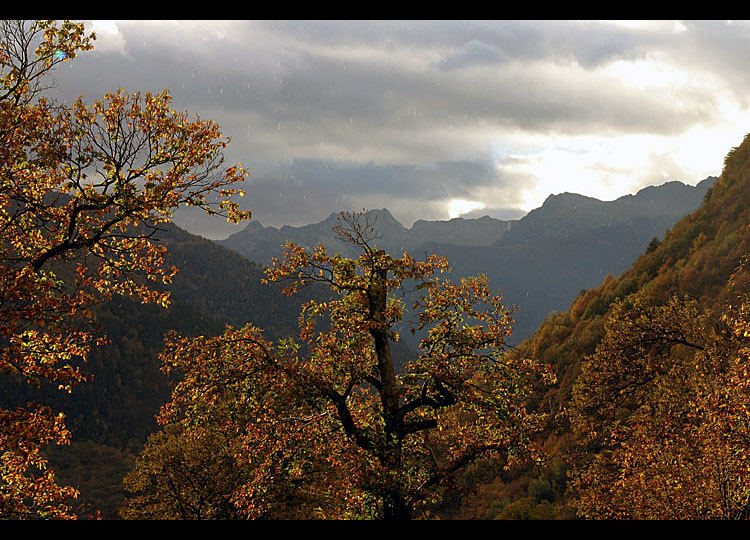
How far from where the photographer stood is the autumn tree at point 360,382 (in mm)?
15648

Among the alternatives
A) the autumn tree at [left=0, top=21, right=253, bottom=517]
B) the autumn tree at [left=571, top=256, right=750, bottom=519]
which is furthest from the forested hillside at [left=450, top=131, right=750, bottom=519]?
the autumn tree at [left=0, top=21, right=253, bottom=517]

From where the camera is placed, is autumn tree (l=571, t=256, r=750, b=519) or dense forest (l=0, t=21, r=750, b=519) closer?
dense forest (l=0, t=21, r=750, b=519)

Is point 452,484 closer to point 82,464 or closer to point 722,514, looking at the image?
point 722,514

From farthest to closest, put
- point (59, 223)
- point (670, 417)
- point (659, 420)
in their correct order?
point (659, 420) → point (670, 417) → point (59, 223)

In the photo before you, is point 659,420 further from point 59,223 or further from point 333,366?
point 59,223

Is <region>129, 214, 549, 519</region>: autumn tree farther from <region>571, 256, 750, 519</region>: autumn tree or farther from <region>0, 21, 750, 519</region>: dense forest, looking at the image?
<region>571, 256, 750, 519</region>: autumn tree

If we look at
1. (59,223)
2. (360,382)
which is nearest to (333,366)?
(360,382)

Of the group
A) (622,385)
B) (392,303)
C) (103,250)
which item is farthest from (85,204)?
(622,385)

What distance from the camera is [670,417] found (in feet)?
63.0

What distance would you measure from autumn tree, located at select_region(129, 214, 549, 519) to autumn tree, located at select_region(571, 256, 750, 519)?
4.70 meters

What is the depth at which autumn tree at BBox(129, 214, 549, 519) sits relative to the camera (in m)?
15.6

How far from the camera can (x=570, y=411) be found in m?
20.9

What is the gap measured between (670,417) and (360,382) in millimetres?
12459

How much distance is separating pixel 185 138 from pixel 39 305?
546 centimetres
